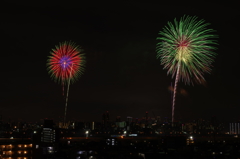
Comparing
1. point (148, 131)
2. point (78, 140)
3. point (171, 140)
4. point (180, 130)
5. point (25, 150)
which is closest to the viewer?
point (25, 150)

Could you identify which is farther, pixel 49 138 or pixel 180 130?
pixel 180 130

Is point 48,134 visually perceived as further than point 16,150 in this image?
Answer: Yes

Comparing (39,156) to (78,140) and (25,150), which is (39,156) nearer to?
(25,150)

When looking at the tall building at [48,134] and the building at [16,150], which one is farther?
the tall building at [48,134]

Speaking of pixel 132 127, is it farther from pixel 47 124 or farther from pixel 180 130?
pixel 47 124

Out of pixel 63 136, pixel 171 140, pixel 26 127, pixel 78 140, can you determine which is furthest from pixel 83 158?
pixel 26 127

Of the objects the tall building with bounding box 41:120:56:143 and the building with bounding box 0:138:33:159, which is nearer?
the building with bounding box 0:138:33:159

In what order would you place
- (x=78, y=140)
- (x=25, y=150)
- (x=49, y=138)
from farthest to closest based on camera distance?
(x=78, y=140) → (x=49, y=138) → (x=25, y=150)

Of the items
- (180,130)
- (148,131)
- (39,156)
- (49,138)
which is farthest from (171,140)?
(180,130)

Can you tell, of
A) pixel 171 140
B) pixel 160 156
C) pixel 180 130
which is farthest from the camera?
pixel 180 130
